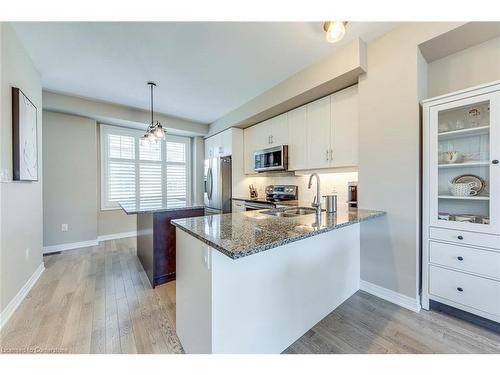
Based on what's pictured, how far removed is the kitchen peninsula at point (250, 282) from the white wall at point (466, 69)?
1.50m

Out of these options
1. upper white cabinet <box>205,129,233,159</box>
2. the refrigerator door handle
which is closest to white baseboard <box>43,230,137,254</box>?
the refrigerator door handle

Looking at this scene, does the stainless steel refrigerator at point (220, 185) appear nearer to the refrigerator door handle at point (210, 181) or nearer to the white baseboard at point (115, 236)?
the refrigerator door handle at point (210, 181)

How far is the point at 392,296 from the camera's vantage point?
204 cm

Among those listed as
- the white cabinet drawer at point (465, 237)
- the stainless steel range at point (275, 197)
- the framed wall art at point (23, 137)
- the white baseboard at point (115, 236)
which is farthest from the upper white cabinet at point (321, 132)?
the white baseboard at point (115, 236)

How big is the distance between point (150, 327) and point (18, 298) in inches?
56.9

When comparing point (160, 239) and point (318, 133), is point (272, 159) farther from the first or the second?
point (160, 239)

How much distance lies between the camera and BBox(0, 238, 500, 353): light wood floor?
1.48 m

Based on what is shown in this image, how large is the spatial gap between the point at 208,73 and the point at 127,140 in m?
2.85

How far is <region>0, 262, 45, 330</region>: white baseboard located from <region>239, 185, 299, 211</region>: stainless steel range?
115 inches

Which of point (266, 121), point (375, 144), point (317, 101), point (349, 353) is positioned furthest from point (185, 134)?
point (349, 353)

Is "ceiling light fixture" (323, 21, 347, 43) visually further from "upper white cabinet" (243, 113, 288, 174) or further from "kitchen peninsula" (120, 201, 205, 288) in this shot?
"kitchen peninsula" (120, 201, 205, 288)

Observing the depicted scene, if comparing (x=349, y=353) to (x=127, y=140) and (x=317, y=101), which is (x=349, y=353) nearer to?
(x=317, y=101)

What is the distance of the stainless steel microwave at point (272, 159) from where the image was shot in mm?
3279

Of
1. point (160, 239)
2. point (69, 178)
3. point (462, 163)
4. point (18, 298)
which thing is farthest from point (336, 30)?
point (69, 178)
